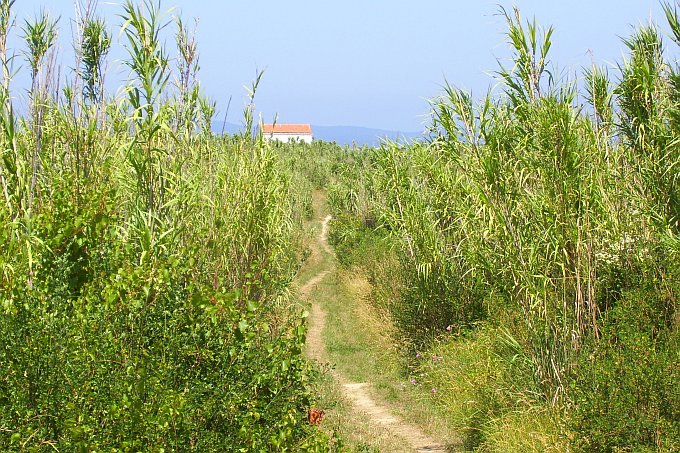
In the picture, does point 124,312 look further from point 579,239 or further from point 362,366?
point 362,366

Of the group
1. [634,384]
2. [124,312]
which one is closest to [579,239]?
[634,384]

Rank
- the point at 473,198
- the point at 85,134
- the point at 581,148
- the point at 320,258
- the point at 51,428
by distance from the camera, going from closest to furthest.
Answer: the point at 51,428
the point at 85,134
the point at 581,148
the point at 473,198
the point at 320,258

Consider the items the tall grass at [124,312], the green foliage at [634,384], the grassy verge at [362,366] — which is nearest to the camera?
the tall grass at [124,312]

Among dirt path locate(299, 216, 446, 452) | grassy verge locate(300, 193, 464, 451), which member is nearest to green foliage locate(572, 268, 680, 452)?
grassy verge locate(300, 193, 464, 451)

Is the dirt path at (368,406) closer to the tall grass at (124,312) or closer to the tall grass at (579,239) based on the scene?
the tall grass at (579,239)

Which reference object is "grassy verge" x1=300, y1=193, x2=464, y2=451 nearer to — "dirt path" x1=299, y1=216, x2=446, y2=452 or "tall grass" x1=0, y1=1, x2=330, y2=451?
"dirt path" x1=299, y1=216, x2=446, y2=452

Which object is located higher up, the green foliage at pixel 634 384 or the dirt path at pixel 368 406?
the green foliage at pixel 634 384

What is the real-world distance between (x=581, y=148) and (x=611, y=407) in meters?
2.34

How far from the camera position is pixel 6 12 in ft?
21.1

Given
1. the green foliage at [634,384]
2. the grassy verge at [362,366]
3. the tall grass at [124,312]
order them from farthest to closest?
the grassy verge at [362,366]
the green foliage at [634,384]
the tall grass at [124,312]

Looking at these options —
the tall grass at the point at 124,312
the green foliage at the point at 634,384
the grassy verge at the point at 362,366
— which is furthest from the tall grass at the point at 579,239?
the tall grass at the point at 124,312

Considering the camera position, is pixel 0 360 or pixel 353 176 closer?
pixel 0 360

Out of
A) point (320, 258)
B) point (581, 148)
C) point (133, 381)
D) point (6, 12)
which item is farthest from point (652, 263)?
point (320, 258)

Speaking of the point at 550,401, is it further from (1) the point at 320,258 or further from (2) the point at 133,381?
(1) the point at 320,258
